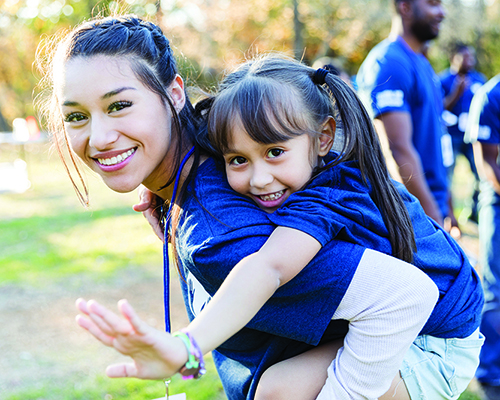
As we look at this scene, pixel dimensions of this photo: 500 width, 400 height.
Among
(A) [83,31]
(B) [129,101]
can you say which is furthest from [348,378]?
(A) [83,31]

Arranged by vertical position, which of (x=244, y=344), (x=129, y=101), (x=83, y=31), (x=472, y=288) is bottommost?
(x=244, y=344)

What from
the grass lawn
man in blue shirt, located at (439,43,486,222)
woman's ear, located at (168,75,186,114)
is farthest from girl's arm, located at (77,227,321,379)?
man in blue shirt, located at (439,43,486,222)

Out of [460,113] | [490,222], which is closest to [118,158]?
[490,222]

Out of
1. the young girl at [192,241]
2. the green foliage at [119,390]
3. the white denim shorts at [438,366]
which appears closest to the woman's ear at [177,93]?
the young girl at [192,241]

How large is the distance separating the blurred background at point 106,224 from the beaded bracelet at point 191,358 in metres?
1.16

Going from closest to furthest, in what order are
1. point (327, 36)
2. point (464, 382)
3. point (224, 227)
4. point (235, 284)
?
1. point (235, 284)
2. point (224, 227)
3. point (464, 382)
4. point (327, 36)

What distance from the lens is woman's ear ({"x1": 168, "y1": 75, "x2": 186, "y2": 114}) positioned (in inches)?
74.3

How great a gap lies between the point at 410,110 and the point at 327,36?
42.8ft

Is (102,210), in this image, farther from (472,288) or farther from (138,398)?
(472,288)

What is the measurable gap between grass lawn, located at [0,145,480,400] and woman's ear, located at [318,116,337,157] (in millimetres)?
855

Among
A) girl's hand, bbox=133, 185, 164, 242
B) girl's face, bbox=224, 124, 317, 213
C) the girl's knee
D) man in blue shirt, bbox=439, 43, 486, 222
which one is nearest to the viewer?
the girl's knee

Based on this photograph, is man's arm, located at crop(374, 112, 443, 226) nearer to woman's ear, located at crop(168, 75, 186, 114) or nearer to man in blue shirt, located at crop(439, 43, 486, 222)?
woman's ear, located at crop(168, 75, 186, 114)

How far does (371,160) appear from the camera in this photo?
165cm

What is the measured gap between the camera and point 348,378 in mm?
1490
